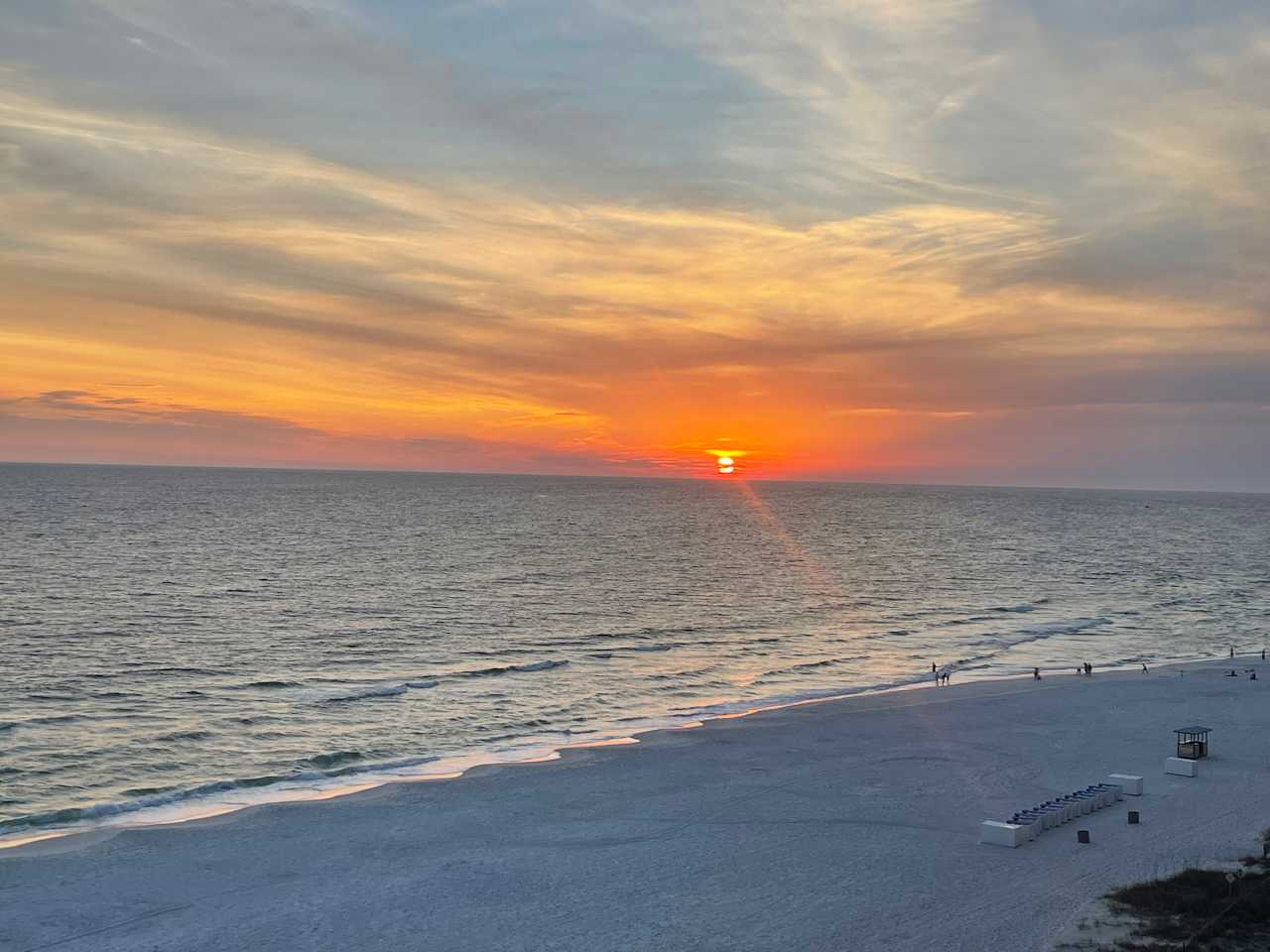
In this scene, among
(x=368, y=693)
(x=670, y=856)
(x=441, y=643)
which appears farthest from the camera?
(x=441, y=643)

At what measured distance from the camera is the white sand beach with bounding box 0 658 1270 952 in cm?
2656

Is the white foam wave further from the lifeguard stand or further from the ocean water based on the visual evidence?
the lifeguard stand

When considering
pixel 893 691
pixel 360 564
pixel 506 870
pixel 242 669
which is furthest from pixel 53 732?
pixel 360 564

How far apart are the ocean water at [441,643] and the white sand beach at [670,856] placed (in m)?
5.13

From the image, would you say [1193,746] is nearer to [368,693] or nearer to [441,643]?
[368,693]

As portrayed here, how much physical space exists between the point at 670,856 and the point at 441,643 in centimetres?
4395

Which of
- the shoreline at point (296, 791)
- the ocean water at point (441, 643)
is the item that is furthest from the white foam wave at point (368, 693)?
the shoreline at point (296, 791)

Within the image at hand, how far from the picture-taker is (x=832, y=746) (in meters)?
46.9

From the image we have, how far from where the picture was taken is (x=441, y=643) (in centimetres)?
7362

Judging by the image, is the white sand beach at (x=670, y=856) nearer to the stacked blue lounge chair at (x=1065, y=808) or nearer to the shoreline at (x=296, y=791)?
the stacked blue lounge chair at (x=1065, y=808)

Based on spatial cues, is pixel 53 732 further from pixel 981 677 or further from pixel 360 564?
pixel 360 564

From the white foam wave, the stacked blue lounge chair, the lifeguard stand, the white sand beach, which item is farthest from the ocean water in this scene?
the lifeguard stand

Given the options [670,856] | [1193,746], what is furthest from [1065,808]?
[670,856]

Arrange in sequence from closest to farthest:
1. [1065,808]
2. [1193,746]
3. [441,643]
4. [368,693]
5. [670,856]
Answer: [670,856] → [1065,808] → [1193,746] → [368,693] → [441,643]
